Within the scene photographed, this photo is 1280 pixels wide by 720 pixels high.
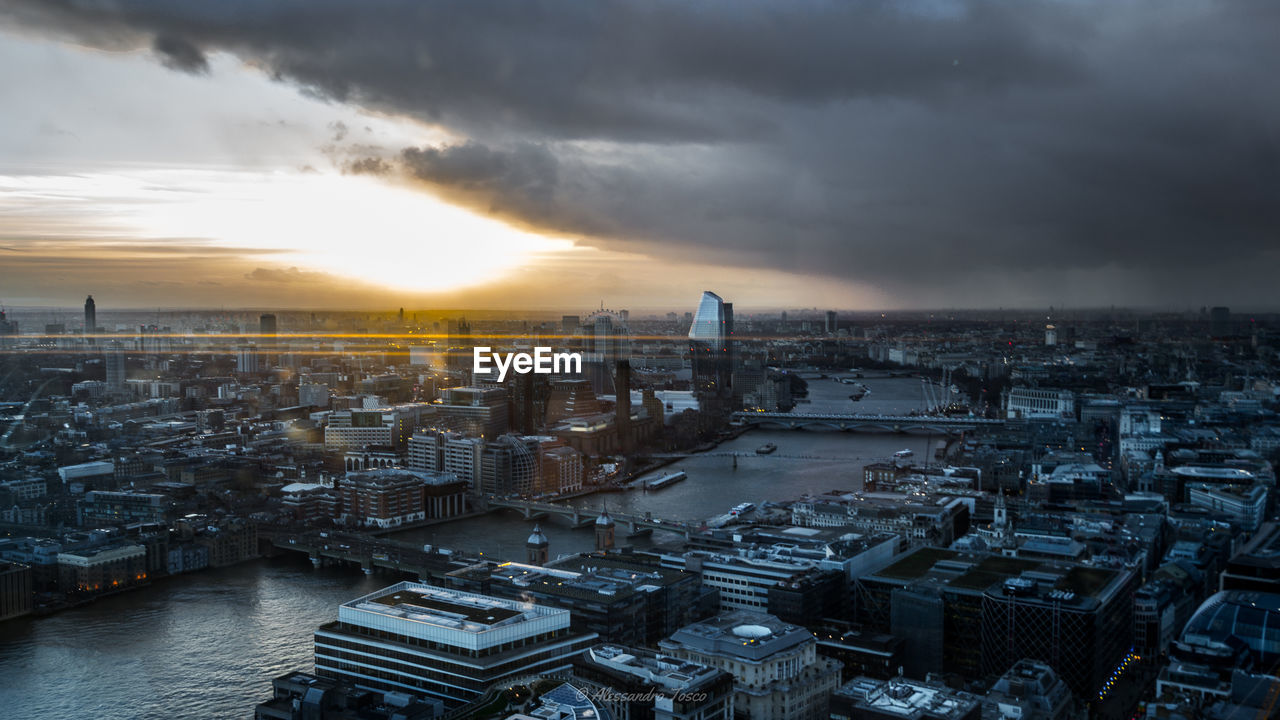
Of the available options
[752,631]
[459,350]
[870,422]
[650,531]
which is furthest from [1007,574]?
[459,350]

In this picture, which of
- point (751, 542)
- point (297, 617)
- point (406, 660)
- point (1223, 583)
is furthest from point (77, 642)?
point (1223, 583)

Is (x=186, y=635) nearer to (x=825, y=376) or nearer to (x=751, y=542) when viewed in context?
(x=751, y=542)

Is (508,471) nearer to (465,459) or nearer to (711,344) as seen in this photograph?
(465,459)

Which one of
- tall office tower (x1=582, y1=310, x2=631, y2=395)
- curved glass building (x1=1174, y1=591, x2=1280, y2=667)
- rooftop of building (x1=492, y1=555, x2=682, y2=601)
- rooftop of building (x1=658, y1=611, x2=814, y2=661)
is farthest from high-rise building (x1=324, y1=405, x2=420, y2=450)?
curved glass building (x1=1174, y1=591, x2=1280, y2=667)

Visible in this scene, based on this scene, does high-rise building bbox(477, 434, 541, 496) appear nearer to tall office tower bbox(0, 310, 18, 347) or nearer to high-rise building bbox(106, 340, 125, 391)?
tall office tower bbox(0, 310, 18, 347)

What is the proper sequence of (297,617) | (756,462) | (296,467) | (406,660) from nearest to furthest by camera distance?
1. (406,660)
2. (297,617)
3. (296,467)
4. (756,462)

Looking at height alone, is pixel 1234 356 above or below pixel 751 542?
above
